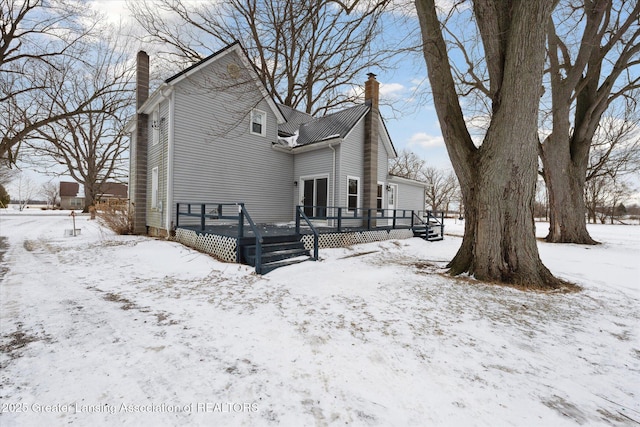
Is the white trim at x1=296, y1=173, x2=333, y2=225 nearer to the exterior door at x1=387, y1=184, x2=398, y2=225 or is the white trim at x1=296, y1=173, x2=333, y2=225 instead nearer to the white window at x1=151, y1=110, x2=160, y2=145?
the exterior door at x1=387, y1=184, x2=398, y2=225

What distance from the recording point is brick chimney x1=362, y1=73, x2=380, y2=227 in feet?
41.3

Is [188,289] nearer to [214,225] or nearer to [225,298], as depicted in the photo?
[225,298]

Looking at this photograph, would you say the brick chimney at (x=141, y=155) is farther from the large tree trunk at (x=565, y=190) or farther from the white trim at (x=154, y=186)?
the large tree trunk at (x=565, y=190)

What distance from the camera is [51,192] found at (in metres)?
63.4

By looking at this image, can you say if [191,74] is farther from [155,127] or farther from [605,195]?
[605,195]

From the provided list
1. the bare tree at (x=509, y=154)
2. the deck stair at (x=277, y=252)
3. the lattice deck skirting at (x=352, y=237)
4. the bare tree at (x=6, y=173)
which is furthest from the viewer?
the bare tree at (x=6, y=173)

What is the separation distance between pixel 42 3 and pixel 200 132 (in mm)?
10611

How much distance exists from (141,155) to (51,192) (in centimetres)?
7594

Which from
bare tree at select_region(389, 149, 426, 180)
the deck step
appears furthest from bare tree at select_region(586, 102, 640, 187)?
bare tree at select_region(389, 149, 426, 180)

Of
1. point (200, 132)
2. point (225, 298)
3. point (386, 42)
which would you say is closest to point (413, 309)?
point (225, 298)

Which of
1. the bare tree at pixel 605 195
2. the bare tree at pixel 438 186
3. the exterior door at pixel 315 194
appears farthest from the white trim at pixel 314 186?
the bare tree at pixel 605 195

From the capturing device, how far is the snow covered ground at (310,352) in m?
1.95

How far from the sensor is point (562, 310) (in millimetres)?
4113

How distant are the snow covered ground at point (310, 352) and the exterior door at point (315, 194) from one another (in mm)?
7028
